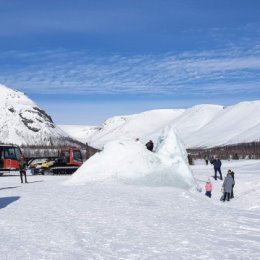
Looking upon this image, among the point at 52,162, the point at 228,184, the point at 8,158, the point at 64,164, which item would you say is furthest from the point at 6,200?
the point at 52,162

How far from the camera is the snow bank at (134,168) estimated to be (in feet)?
88.0

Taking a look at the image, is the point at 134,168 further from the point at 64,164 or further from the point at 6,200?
the point at 64,164

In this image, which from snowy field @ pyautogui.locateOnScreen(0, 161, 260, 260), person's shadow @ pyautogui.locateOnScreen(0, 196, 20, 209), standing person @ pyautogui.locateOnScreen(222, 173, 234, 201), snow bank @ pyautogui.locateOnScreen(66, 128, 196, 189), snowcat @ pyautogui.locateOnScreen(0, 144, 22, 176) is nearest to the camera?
snowy field @ pyautogui.locateOnScreen(0, 161, 260, 260)

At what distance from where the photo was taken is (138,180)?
2670 cm

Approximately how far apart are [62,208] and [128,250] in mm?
6525

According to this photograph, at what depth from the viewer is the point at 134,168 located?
88.9 ft

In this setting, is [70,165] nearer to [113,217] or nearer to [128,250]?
[113,217]

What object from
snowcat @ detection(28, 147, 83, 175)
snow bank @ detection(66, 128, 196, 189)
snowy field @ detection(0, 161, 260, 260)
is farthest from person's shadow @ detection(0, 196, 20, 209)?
snowcat @ detection(28, 147, 83, 175)

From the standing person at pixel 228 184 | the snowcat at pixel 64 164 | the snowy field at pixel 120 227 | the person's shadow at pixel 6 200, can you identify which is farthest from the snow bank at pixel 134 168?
the snowcat at pixel 64 164

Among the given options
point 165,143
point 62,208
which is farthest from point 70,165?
point 62,208

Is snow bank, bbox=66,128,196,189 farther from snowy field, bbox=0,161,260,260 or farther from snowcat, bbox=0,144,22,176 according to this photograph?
snowcat, bbox=0,144,22,176

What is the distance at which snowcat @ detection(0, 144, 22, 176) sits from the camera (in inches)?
1639

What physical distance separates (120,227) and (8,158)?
29709mm

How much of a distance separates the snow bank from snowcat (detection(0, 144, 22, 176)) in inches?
615
